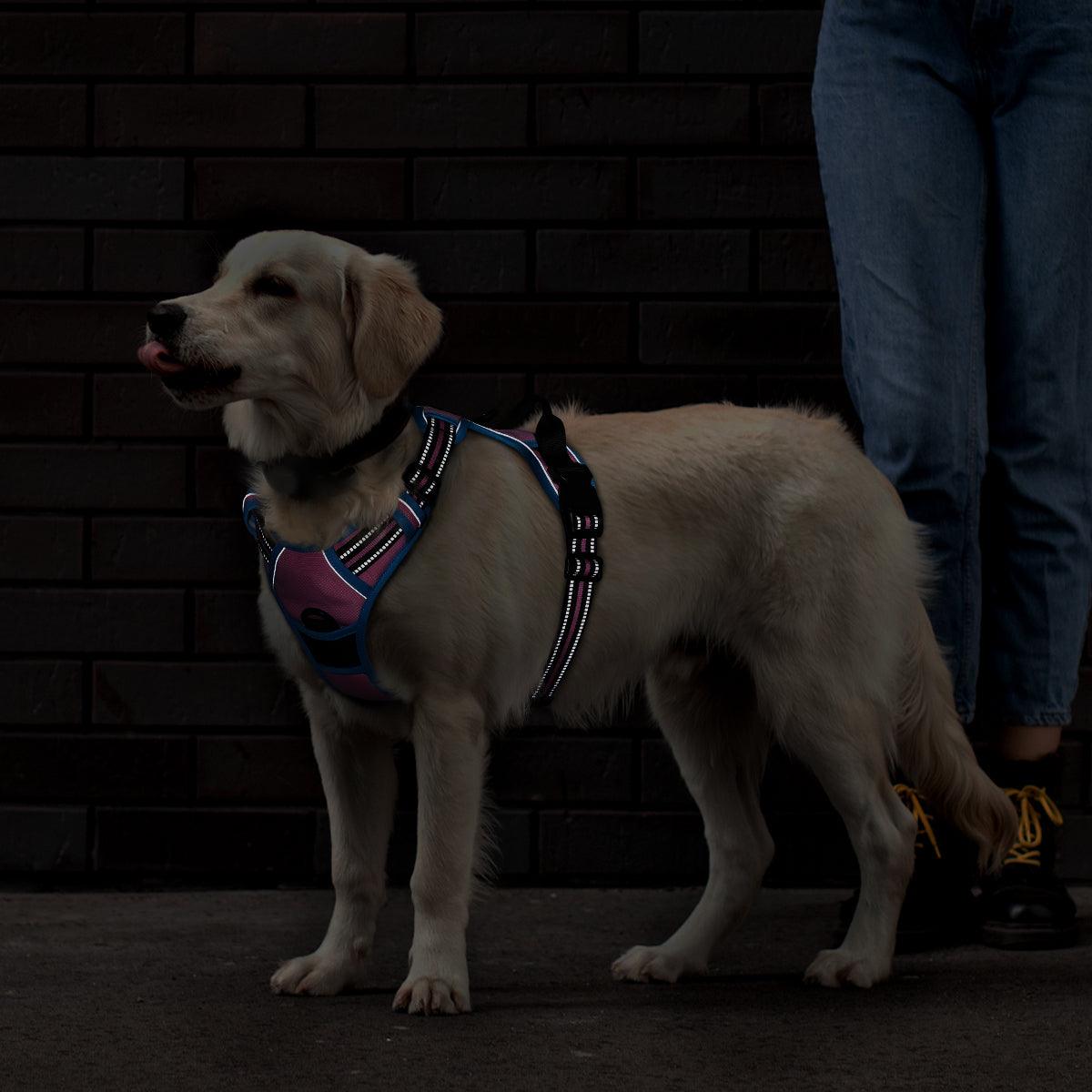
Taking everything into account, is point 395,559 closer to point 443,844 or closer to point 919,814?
point 443,844

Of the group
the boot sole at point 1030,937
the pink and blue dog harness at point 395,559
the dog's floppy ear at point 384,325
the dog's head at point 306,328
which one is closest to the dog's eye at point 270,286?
the dog's head at point 306,328

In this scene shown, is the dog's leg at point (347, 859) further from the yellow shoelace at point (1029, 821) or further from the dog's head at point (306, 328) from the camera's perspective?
the yellow shoelace at point (1029, 821)

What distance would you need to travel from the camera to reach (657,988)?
2.95 meters

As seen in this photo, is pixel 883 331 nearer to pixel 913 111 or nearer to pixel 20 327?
pixel 913 111

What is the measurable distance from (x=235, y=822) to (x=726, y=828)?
1.28 meters

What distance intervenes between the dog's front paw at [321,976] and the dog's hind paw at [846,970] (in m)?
0.82

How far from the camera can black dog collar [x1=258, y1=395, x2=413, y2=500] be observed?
2719 mm

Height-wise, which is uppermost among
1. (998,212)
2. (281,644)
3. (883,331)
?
(998,212)

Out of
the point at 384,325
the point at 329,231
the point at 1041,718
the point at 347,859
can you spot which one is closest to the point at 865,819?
the point at 1041,718

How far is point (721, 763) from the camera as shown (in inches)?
128

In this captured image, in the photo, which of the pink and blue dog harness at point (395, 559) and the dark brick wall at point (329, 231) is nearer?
the pink and blue dog harness at point (395, 559)

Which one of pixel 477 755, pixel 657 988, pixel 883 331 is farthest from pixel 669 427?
pixel 657 988

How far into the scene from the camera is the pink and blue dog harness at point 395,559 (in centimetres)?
263

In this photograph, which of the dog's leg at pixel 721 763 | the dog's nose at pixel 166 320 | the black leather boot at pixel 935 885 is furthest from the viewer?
the black leather boot at pixel 935 885
